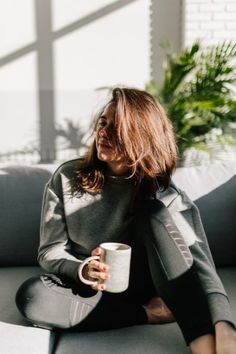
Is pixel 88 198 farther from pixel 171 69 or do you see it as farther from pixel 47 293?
pixel 171 69

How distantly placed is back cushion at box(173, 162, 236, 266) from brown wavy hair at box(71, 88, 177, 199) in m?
0.30

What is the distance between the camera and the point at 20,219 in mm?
1748

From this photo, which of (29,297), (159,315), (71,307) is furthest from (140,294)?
(29,297)

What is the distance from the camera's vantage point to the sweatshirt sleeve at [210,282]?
3.85 feet

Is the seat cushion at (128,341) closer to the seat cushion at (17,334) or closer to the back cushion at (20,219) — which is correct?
the seat cushion at (17,334)

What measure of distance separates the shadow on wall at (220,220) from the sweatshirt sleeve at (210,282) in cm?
32

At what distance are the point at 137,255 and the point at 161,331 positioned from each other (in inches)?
9.0

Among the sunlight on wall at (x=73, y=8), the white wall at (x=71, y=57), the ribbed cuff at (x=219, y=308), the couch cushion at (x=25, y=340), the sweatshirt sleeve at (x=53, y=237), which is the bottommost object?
the couch cushion at (x=25, y=340)

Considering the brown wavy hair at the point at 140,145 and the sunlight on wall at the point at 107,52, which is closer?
the brown wavy hair at the point at 140,145

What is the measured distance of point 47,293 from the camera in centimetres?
133

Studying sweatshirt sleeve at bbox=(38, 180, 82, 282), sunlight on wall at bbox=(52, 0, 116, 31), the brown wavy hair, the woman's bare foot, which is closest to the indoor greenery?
sunlight on wall at bbox=(52, 0, 116, 31)

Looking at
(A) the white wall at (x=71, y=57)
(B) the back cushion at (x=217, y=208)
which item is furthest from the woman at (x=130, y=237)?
(A) the white wall at (x=71, y=57)

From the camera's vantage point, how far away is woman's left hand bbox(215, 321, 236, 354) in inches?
43.9

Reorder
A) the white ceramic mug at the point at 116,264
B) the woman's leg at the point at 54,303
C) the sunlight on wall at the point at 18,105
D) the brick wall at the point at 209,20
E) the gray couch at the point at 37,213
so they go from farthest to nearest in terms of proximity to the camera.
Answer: the sunlight on wall at the point at 18,105 < the brick wall at the point at 209,20 < the gray couch at the point at 37,213 < the woman's leg at the point at 54,303 < the white ceramic mug at the point at 116,264
